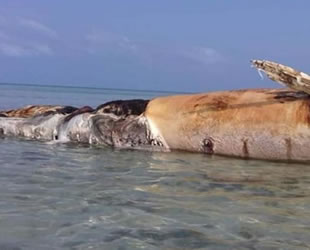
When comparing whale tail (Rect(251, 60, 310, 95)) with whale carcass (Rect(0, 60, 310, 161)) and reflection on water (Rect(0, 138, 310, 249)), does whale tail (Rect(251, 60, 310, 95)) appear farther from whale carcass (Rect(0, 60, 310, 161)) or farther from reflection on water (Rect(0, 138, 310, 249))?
reflection on water (Rect(0, 138, 310, 249))

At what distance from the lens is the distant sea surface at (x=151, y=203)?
4.04 meters

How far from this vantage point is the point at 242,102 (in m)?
8.88

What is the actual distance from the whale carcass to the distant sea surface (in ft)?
1.27

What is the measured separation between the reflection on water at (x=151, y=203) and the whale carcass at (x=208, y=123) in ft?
1.41

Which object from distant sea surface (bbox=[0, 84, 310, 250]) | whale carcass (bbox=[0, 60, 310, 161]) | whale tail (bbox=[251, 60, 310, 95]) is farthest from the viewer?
whale carcass (bbox=[0, 60, 310, 161])

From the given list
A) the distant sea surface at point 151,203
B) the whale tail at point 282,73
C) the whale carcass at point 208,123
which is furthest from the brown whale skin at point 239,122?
the whale tail at point 282,73

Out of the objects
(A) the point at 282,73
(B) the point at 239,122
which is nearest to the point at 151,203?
(A) the point at 282,73

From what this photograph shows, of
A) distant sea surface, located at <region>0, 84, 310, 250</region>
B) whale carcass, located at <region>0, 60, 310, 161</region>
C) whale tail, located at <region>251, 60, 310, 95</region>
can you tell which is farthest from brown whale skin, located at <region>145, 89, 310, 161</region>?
whale tail, located at <region>251, 60, 310, 95</region>

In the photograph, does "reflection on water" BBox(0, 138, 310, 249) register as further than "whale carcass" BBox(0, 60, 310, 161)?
No

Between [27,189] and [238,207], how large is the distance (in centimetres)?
210

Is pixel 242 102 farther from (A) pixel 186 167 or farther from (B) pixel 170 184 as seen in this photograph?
(B) pixel 170 184

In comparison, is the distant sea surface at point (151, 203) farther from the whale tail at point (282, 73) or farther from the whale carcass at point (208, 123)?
the whale tail at point (282, 73)

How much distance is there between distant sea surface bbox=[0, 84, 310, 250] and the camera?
404cm

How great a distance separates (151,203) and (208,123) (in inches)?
153
